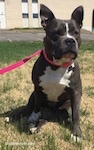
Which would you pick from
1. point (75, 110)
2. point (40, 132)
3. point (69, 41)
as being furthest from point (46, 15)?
point (40, 132)

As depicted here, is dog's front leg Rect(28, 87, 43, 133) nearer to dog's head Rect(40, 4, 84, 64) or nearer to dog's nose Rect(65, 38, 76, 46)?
dog's head Rect(40, 4, 84, 64)

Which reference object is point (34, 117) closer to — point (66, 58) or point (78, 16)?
point (66, 58)

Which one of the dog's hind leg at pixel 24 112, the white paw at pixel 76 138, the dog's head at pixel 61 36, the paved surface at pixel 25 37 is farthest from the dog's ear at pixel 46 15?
the paved surface at pixel 25 37

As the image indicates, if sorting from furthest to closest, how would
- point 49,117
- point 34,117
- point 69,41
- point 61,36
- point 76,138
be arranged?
point 49,117, point 34,117, point 76,138, point 61,36, point 69,41

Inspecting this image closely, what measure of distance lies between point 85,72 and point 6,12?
3051 centimetres

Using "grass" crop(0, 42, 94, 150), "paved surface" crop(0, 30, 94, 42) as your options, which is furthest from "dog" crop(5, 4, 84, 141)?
"paved surface" crop(0, 30, 94, 42)

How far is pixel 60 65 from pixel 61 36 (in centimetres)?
41

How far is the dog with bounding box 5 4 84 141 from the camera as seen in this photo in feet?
12.2

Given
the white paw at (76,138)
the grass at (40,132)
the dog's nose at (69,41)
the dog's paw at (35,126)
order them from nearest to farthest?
the dog's nose at (69,41) → the grass at (40,132) → the white paw at (76,138) → the dog's paw at (35,126)

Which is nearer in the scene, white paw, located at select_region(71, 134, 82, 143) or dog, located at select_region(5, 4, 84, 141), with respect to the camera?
dog, located at select_region(5, 4, 84, 141)

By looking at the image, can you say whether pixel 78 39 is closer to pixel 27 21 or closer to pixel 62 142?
pixel 62 142

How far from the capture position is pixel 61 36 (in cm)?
373

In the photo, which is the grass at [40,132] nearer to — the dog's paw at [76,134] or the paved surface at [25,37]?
the dog's paw at [76,134]

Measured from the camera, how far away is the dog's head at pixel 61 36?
3.64m
